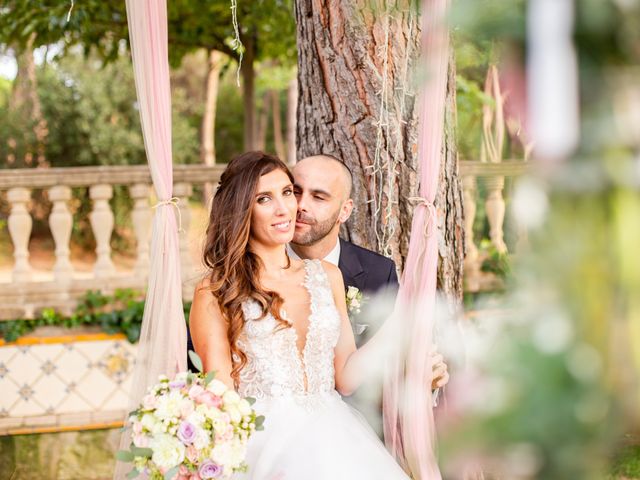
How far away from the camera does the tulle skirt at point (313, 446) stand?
2.52 metres

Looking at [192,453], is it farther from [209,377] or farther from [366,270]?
[366,270]

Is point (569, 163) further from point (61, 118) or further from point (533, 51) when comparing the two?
point (61, 118)

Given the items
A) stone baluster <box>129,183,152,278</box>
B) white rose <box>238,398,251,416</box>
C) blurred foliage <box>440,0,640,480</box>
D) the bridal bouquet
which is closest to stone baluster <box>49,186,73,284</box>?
stone baluster <box>129,183,152,278</box>

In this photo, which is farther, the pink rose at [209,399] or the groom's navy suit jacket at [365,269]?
the groom's navy suit jacket at [365,269]

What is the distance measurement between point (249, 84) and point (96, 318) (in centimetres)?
285

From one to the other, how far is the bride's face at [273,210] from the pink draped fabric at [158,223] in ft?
1.10

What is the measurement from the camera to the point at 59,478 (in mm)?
4934

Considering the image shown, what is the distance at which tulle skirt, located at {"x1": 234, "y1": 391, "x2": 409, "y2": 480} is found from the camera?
8.26 ft

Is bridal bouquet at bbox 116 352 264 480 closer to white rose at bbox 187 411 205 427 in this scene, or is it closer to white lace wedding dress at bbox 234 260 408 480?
white rose at bbox 187 411 205 427

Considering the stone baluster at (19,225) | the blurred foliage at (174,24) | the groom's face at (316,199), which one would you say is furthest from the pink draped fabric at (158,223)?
the stone baluster at (19,225)

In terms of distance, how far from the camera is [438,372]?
9.59ft

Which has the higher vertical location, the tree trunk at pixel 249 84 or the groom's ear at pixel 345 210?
the tree trunk at pixel 249 84

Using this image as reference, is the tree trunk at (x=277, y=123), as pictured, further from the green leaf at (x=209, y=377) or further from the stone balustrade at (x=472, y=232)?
the green leaf at (x=209, y=377)

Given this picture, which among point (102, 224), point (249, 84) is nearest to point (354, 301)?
point (102, 224)
